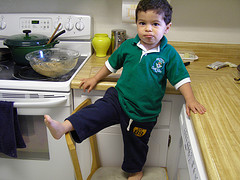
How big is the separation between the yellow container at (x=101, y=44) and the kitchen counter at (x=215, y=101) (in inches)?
2.1

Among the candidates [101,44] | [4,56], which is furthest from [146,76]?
[4,56]

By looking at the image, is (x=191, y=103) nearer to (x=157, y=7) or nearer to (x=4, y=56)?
(x=157, y=7)

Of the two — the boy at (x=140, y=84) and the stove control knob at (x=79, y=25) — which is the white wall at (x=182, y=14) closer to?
the stove control knob at (x=79, y=25)

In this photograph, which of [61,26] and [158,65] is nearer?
[158,65]

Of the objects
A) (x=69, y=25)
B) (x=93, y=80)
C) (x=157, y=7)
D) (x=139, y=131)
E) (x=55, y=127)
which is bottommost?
(x=139, y=131)

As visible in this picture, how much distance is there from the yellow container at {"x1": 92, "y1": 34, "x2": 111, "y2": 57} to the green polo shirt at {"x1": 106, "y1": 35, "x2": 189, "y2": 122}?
424 millimetres

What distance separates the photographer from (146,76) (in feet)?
3.37

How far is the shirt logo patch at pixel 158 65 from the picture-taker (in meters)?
1.02

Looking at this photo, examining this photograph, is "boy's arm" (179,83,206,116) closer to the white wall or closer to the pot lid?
the white wall

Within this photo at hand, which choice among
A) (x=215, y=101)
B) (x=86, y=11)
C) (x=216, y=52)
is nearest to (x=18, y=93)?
(x=86, y=11)

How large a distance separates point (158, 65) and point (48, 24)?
872 millimetres

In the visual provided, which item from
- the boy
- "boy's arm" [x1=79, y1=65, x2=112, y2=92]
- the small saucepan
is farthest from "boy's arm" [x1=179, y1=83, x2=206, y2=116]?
the small saucepan

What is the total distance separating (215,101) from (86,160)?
79 centimetres

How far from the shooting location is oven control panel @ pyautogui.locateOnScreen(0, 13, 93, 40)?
5.01 feet
